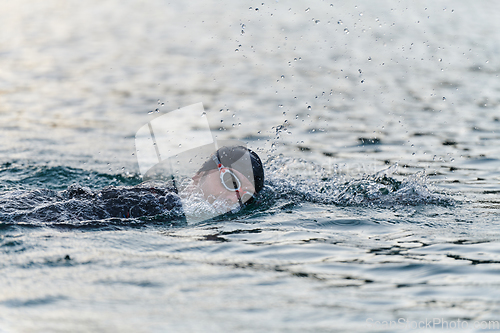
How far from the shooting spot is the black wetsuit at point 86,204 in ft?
19.0

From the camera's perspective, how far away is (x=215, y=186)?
6.23m

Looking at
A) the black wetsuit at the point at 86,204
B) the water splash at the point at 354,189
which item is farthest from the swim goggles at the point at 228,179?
the water splash at the point at 354,189

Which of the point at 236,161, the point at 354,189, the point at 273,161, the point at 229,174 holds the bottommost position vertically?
the point at 354,189

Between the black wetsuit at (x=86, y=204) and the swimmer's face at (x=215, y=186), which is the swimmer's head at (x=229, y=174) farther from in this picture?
the black wetsuit at (x=86, y=204)

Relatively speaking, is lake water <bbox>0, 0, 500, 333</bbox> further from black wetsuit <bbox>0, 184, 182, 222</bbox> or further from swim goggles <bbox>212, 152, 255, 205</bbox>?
swim goggles <bbox>212, 152, 255, 205</bbox>

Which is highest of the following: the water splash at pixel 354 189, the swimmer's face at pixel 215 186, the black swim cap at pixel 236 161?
the black swim cap at pixel 236 161

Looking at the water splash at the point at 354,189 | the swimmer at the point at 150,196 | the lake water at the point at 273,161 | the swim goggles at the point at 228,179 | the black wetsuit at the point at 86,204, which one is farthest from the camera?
the water splash at the point at 354,189

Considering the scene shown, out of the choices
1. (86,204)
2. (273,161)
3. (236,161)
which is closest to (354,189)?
(273,161)

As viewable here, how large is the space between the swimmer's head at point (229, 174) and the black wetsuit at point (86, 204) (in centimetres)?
40

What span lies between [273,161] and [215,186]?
1966 millimetres

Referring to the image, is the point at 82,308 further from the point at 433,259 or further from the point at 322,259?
the point at 433,259

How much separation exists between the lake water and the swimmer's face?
0.24 metres

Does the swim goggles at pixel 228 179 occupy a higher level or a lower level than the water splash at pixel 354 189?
higher

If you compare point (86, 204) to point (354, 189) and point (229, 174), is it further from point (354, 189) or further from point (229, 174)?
point (354, 189)
